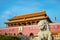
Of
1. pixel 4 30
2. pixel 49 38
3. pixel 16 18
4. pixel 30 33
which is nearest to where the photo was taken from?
pixel 49 38

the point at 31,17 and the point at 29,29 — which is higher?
the point at 31,17

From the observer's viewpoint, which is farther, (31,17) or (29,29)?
(31,17)

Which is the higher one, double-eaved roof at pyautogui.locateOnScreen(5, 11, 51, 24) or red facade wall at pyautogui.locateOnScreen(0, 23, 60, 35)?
double-eaved roof at pyautogui.locateOnScreen(5, 11, 51, 24)

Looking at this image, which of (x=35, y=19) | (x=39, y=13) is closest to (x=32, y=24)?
(x=35, y=19)

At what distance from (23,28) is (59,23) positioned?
8361mm

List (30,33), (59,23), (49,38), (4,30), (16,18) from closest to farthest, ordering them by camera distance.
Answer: (49,38) → (59,23) → (30,33) → (4,30) → (16,18)

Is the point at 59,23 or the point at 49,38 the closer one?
the point at 49,38

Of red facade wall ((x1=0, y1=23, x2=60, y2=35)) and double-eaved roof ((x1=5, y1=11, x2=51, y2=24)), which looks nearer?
red facade wall ((x1=0, y1=23, x2=60, y2=35))

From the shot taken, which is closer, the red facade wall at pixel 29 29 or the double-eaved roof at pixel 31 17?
the red facade wall at pixel 29 29

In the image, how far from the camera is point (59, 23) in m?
34.4

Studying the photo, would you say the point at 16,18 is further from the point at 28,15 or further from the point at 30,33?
the point at 30,33

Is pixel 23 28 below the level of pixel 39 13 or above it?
below

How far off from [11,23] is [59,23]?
1288 cm

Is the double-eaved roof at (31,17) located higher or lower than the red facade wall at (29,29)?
higher
